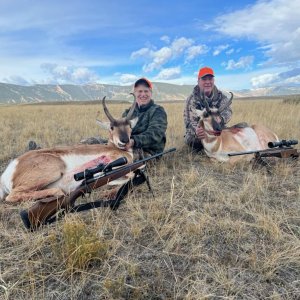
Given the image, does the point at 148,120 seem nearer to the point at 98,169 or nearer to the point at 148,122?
the point at 148,122

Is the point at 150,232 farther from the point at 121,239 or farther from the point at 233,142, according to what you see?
the point at 233,142

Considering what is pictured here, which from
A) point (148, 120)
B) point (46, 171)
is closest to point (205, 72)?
point (148, 120)

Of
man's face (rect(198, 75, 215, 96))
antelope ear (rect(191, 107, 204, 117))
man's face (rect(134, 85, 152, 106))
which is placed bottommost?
antelope ear (rect(191, 107, 204, 117))

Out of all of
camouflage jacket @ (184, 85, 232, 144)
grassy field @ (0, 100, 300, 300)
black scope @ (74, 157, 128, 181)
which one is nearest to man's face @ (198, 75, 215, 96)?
camouflage jacket @ (184, 85, 232, 144)

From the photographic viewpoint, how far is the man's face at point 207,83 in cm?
730

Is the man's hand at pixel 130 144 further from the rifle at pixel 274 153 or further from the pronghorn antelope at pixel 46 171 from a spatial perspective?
the rifle at pixel 274 153

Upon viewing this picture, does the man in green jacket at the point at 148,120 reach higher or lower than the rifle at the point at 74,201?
higher

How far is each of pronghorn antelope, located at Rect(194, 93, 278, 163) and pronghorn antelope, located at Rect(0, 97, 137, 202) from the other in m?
2.27

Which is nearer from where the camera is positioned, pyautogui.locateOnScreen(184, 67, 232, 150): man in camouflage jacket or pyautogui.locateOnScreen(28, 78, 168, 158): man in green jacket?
pyautogui.locateOnScreen(28, 78, 168, 158): man in green jacket

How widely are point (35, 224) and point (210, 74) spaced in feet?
17.4

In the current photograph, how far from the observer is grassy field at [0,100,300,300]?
2.37 meters

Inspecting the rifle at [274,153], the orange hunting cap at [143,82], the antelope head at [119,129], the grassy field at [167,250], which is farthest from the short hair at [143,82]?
the grassy field at [167,250]

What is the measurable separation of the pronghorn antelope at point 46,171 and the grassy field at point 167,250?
28cm

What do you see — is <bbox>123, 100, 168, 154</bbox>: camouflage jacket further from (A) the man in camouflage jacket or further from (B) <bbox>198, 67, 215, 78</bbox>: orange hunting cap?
(B) <bbox>198, 67, 215, 78</bbox>: orange hunting cap
